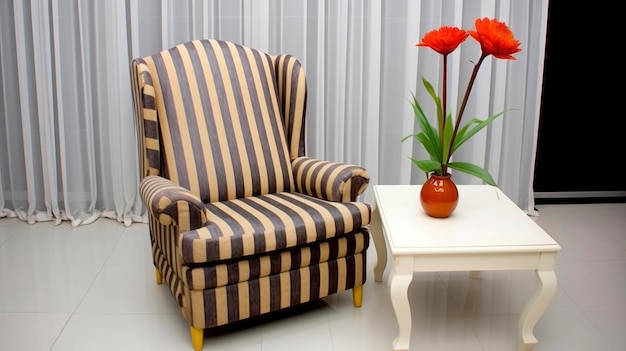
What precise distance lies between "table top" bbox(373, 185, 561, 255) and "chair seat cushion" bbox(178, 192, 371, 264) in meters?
0.16

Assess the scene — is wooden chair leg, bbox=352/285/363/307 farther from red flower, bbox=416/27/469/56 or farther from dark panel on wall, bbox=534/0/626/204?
dark panel on wall, bbox=534/0/626/204

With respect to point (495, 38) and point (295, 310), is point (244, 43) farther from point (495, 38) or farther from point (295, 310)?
point (495, 38)

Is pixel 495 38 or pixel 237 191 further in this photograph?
pixel 237 191

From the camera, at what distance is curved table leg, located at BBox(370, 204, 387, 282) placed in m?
2.54

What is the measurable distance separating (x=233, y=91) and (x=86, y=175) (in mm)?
1178

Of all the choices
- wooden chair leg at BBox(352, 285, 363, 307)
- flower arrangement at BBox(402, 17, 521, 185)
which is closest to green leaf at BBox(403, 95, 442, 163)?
flower arrangement at BBox(402, 17, 521, 185)

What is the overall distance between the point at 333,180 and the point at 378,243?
0.41 meters

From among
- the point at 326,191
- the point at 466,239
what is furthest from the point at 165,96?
the point at 466,239

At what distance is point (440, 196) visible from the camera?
2.12 meters

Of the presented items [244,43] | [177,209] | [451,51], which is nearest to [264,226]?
[177,209]

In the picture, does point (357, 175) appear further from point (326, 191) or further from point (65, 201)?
point (65, 201)

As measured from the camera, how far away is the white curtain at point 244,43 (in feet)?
10.1

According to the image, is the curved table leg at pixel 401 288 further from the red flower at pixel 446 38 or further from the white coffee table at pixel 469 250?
the red flower at pixel 446 38

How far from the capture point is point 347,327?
2.28m
